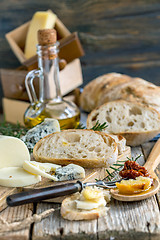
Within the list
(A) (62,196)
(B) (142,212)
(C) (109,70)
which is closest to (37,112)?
(A) (62,196)

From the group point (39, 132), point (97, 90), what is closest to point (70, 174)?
point (39, 132)

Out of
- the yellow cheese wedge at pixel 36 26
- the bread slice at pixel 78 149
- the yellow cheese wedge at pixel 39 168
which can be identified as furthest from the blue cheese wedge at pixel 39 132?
the yellow cheese wedge at pixel 36 26

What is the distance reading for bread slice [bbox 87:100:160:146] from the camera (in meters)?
1.99

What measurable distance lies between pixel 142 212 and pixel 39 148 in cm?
62

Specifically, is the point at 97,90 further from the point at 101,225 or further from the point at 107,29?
the point at 101,225

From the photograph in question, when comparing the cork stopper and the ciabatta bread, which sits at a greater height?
the cork stopper

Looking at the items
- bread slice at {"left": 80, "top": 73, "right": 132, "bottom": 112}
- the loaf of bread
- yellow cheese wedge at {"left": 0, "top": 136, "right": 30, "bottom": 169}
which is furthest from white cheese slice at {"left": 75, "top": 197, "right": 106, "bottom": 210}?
bread slice at {"left": 80, "top": 73, "right": 132, "bottom": 112}

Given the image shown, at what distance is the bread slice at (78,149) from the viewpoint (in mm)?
1580

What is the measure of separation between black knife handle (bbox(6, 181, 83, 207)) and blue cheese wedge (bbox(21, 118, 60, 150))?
535 millimetres

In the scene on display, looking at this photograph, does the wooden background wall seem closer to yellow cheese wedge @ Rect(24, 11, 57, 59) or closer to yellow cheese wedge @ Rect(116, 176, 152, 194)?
yellow cheese wedge @ Rect(24, 11, 57, 59)

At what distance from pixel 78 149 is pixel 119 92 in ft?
2.80

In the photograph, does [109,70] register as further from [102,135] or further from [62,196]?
[62,196]

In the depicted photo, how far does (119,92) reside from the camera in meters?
2.40

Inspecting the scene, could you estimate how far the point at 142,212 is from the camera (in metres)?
1.32
